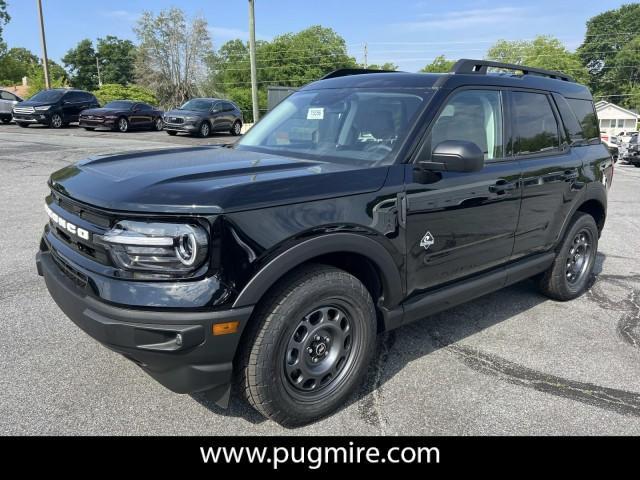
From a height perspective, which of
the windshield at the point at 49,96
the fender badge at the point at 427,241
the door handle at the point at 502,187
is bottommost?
the fender badge at the point at 427,241

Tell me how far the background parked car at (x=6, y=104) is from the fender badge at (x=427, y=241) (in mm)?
27227

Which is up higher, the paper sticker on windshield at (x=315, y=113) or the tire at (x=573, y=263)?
the paper sticker on windshield at (x=315, y=113)

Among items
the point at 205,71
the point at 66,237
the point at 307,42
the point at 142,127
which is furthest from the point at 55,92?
the point at 307,42

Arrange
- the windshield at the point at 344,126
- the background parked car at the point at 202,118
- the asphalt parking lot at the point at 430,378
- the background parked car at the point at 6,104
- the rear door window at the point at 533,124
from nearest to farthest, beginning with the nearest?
the asphalt parking lot at the point at 430,378
the windshield at the point at 344,126
the rear door window at the point at 533,124
the background parked car at the point at 202,118
the background parked car at the point at 6,104

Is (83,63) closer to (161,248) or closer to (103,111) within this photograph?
(103,111)

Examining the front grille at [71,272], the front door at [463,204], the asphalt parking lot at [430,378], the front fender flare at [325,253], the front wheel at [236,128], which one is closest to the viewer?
the front fender flare at [325,253]

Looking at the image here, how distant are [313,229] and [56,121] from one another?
2383 centimetres

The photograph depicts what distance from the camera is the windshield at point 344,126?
10.7 feet

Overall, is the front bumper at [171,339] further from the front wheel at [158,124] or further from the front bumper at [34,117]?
→ the front wheel at [158,124]

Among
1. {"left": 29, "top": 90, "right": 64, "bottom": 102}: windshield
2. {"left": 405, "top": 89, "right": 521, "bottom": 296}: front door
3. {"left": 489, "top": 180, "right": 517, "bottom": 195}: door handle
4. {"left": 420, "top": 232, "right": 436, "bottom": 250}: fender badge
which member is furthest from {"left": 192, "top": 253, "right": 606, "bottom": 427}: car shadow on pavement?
{"left": 29, "top": 90, "right": 64, "bottom": 102}: windshield

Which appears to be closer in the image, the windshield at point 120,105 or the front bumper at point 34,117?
the front bumper at point 34,117

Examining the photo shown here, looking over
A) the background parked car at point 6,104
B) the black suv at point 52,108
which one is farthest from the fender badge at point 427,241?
the background parked car at point 6,104

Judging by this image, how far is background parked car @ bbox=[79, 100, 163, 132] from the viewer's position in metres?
22.0
